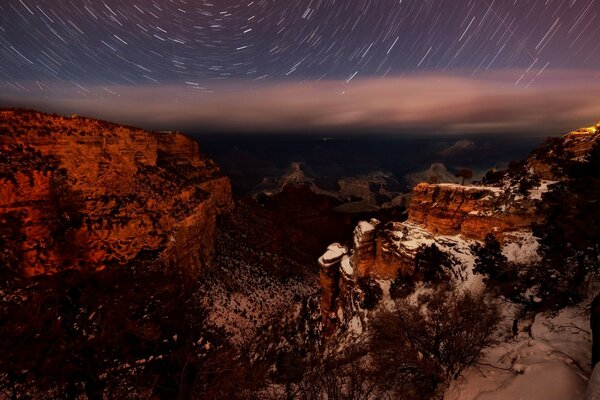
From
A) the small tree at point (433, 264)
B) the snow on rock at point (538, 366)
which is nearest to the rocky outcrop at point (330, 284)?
the small tree at point (433, 264)

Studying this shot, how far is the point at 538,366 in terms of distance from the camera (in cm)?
793

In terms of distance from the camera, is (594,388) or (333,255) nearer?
(594,388)

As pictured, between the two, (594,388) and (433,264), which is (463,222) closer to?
(433,264)

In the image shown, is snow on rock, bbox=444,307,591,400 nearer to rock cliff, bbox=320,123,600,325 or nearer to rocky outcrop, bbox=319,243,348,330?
rock cliff, bbox=320,123,600,325

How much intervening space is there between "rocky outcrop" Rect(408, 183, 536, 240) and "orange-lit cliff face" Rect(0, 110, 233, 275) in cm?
2453

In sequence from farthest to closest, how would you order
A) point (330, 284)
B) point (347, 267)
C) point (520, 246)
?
1. point (330, 284)
2. point (347, 267)
3. point (520, 246)

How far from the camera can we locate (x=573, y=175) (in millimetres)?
13422

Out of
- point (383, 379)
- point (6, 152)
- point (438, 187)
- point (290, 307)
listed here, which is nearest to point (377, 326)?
point (383, 379)

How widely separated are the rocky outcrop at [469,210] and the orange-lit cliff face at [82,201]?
24533 millimetres

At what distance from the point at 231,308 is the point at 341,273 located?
13.5 meters

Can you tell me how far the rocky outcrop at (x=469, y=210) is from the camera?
20.3 m

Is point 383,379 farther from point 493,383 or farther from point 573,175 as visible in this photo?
point 573,175

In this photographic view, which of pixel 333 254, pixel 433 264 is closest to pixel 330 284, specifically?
pixel 333 254

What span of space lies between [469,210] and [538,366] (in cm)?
1714
